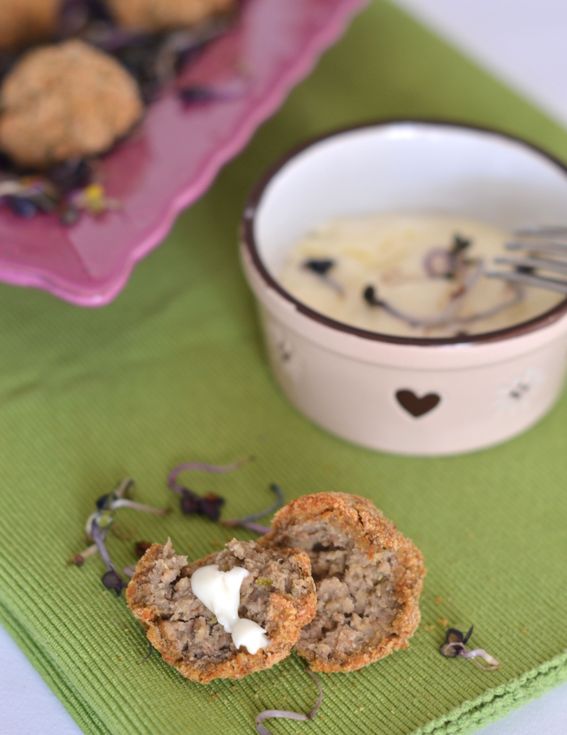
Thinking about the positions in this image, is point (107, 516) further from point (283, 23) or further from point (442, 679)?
point (283, 23)

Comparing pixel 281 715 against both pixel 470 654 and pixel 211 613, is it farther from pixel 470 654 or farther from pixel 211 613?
pixel 470 654

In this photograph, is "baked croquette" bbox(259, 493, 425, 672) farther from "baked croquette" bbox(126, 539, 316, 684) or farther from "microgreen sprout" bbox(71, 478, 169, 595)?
"microgreen sprout" bbox(71, 478, 169, 595)

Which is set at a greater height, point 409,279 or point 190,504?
point 409,279

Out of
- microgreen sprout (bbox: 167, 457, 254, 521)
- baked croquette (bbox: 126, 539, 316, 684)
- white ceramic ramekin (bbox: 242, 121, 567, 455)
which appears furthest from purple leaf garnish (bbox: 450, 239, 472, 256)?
baked croquette (bbox: 126, 539, 316, 684)

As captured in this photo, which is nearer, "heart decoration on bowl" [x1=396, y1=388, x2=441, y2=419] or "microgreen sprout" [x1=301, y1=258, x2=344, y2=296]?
"heart decoration on bowl" [x1=396, y1=388, x2=441, y2=419]

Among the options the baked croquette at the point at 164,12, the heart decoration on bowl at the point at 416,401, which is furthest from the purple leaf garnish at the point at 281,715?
the baked croquette at the point at 164,12

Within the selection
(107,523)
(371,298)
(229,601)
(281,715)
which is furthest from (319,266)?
(281,715)

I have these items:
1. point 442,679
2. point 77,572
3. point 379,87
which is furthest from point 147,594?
point 379,87
